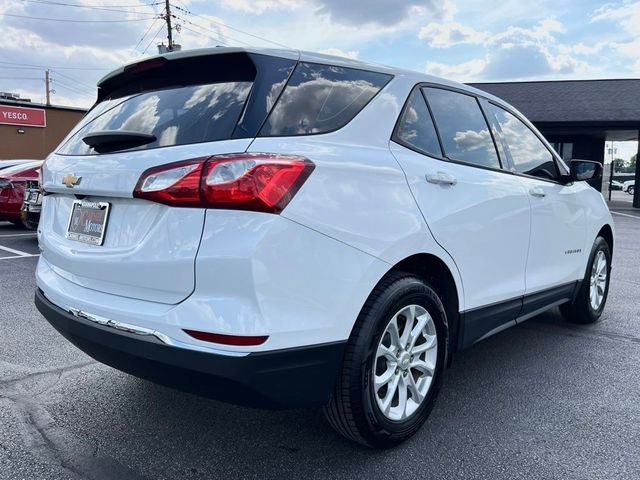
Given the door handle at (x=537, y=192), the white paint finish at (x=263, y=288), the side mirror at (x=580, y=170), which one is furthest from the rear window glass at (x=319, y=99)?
the side mirror at (x=580, y=170)

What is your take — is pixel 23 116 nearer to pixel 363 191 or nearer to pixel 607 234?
pixel 607 234

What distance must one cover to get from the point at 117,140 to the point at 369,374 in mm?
1482

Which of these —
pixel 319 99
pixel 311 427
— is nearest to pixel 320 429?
pixel 311 427

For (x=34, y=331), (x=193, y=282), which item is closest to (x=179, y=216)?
(x=193, y=282)

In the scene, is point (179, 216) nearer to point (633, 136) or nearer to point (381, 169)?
point (381, 169)

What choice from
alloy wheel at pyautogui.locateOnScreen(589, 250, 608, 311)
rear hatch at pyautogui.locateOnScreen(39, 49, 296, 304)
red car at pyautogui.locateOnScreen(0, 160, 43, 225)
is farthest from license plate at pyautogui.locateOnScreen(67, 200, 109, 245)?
red car at pyautogui.locateOnScreen(0, 160, 43, 225)

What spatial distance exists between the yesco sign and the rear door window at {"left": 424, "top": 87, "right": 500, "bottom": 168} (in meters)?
32.5

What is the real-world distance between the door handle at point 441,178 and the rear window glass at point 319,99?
0.48 metres

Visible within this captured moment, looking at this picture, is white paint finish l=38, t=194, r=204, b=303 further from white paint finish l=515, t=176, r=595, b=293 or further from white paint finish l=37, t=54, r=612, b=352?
white paint finish l=515, t=176, r=595, b=293

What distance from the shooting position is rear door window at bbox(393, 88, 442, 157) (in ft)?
8.91

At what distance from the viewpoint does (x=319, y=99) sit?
2.44m

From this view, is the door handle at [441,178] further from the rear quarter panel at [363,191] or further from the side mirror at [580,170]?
the side mirror at [580,170]

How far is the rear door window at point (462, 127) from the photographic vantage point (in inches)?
120

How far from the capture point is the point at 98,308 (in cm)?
234
